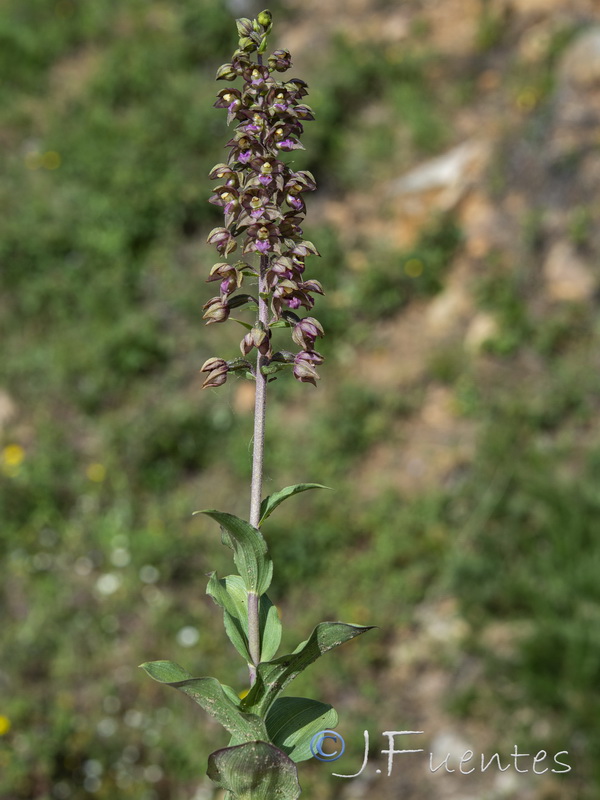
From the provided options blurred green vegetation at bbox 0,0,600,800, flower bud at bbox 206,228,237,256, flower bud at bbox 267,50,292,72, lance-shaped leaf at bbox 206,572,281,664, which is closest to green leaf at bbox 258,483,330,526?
lance-shaped leaf at bbox 206,572,281,664

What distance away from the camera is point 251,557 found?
1.96 meters

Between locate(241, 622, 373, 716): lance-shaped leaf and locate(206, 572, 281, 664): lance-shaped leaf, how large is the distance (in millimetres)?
106

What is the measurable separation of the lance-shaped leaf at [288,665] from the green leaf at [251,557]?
16 cm

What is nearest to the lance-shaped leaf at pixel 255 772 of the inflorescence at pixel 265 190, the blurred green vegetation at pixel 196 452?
the inflorescence at pixel 265 190

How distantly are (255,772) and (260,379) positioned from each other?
81 cm

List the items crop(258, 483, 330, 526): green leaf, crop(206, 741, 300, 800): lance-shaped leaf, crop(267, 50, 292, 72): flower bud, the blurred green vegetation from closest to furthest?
1. crop(206, 741, 300, 800): lance-shaped leaf
2. crop(258, 483, 330, 526): green leaf
3. crop(267, 50, 292, 72): flower bud
4. the blurred green vegetation

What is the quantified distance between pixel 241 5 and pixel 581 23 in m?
4.03

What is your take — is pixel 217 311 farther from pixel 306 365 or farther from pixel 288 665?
pixel 288 665

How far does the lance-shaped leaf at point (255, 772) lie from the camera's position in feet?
5.95

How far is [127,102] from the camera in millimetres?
10430

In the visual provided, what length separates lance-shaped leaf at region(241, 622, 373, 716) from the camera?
1872 millimetres

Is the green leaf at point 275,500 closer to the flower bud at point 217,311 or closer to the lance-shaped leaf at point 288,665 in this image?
the lance-shaped leaf at point 288,665

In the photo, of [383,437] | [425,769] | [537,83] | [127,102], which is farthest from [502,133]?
[425,769]

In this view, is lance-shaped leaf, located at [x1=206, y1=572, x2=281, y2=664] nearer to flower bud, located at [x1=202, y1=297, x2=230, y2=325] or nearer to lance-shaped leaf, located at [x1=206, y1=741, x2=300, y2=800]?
lance-shaped leaf, located at [x1=206, y1=741, x2=300, y2=800]
